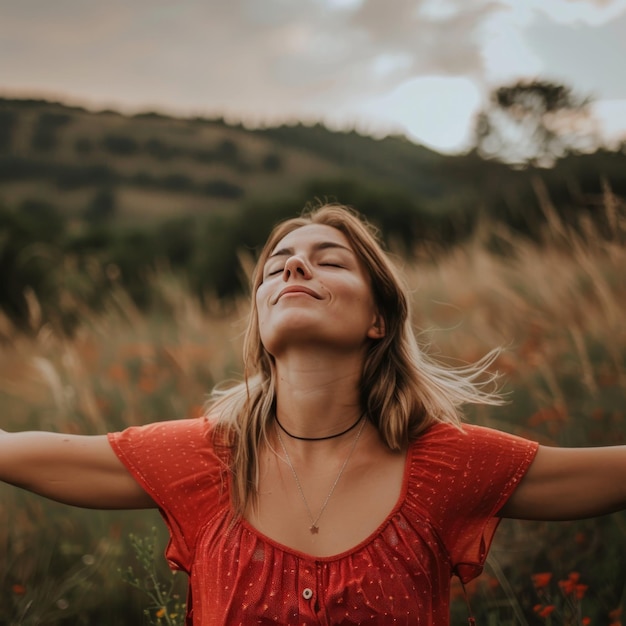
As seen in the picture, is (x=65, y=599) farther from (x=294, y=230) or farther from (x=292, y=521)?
(x=294, y=230)

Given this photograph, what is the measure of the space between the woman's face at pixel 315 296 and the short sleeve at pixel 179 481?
399 mm

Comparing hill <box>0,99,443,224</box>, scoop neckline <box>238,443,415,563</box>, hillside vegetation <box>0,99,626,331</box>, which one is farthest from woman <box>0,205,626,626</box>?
hill <box>0,99,443,224</box>

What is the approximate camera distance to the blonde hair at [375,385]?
2.12 metres

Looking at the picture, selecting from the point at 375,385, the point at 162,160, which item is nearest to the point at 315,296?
the point at 375,385

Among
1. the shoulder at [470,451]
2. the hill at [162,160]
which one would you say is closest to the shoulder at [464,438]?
the shoulder at [470,451]

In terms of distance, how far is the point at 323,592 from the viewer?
1.80 metres

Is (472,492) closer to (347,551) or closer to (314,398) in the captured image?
(347,551)

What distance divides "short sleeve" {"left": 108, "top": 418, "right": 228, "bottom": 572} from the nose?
578 millimetres

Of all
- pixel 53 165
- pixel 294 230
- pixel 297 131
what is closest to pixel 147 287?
pixel 294 230

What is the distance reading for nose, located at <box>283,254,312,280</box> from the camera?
2141 millimetres

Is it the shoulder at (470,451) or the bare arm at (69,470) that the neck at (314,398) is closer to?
the shoulder at (470,451)

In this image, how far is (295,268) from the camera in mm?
2148

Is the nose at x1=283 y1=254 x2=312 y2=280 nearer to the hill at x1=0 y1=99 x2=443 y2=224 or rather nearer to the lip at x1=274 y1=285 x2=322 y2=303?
the lip at x1=274 y1=285 x2=322 y2=303

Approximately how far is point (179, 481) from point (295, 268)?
0.71 metres
